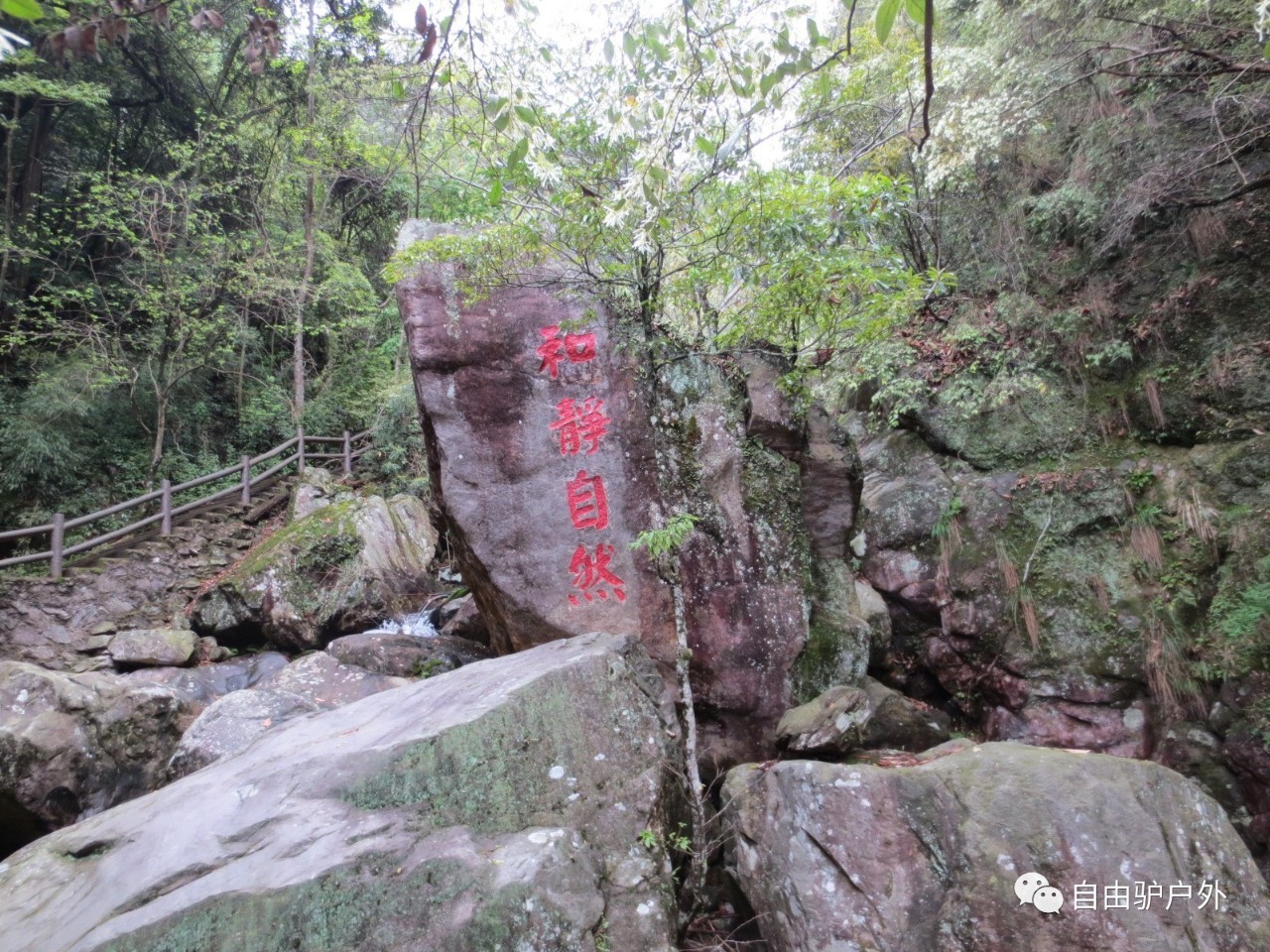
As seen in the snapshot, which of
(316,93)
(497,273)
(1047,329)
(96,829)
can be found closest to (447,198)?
(316,93)

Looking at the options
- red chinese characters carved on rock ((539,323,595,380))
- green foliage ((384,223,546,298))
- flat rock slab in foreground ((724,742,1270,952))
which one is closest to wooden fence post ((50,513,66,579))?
green foliage ((384,223,546,298))

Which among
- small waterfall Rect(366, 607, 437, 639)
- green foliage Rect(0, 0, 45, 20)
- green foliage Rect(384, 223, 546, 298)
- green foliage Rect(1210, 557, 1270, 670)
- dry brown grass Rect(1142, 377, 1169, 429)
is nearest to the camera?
green foliage Rect(0, 0, 45, 20)

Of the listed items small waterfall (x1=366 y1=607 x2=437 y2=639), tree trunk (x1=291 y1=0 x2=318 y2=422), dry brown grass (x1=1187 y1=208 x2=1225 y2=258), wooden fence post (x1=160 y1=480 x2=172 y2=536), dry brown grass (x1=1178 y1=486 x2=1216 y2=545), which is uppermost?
tree trunk (x1=291 y1=0 x2=318 y2=422)

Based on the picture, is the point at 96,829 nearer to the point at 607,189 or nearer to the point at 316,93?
the point at 607,189

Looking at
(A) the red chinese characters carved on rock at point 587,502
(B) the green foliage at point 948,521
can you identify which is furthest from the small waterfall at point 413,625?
(B) the green foliage at point 948,521

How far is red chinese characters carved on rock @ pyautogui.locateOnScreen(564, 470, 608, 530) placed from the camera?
211 inches

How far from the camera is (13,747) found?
15.7 ft

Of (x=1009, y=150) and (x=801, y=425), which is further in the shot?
(x=1009, y=150)

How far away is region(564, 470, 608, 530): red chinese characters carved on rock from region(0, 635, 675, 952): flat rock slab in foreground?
1542 millimetres

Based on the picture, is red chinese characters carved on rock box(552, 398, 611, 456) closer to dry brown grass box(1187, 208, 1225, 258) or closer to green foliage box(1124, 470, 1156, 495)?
green foliage box(1124, 470, 1156, 495)

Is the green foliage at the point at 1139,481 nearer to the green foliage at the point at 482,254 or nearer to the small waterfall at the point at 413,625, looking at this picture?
the green foliage at the point at 482,254

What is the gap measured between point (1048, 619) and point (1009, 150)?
5.50 meters

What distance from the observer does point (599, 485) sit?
541 centimetres

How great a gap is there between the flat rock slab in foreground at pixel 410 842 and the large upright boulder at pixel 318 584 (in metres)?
4.35
